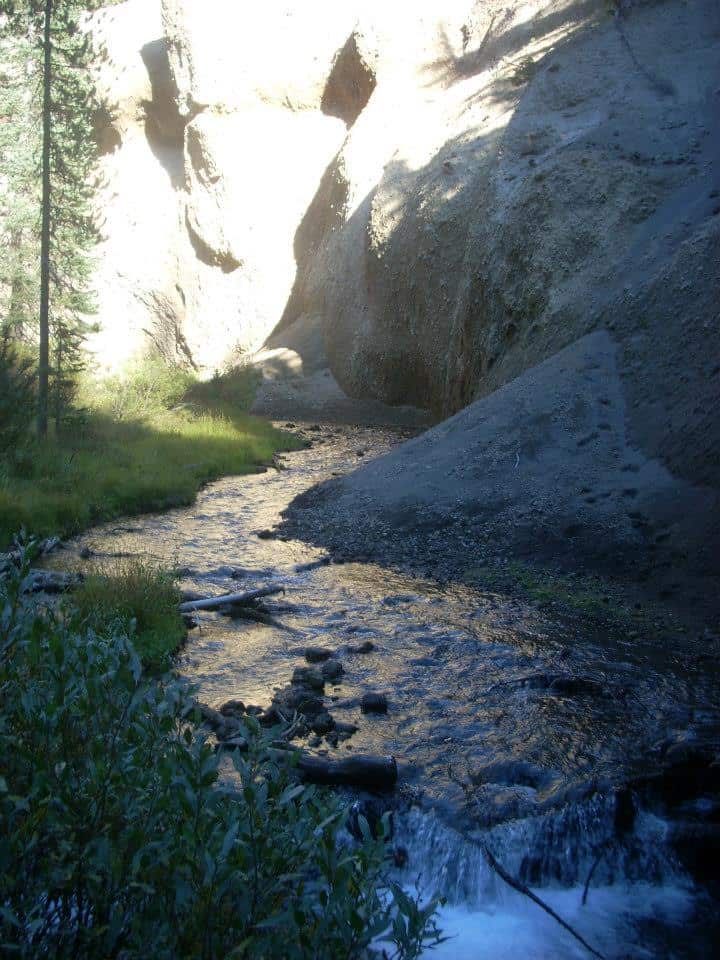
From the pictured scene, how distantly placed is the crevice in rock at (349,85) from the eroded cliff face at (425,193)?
13cm

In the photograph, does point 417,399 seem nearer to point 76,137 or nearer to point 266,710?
point 76,137

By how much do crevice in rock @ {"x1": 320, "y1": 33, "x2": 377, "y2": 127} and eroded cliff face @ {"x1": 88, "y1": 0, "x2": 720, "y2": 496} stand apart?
0.43 feet

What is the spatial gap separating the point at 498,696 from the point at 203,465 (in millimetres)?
12500

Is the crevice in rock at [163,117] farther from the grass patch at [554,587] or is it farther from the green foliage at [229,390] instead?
the grass patch at [554,587]

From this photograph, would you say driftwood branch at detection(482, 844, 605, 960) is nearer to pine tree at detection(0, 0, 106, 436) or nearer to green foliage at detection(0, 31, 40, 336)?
pine tree at detection(0, 0, 106, 436)

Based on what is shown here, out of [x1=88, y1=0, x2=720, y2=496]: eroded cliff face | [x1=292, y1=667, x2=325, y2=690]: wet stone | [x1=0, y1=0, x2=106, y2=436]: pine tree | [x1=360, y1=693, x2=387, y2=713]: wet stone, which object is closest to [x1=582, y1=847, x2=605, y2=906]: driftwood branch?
[x1=360, y1=693, x2=387, y2=713]: wet stone

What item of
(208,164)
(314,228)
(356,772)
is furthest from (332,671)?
(208,164)

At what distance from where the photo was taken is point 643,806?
242 inches

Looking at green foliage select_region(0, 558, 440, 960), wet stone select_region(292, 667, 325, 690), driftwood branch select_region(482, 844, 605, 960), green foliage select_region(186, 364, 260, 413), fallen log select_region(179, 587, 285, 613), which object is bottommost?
driftwood branch select_region(482, 844, 605, 960)

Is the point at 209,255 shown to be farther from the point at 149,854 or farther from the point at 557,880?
the point at 149,854

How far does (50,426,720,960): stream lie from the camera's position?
5.52m

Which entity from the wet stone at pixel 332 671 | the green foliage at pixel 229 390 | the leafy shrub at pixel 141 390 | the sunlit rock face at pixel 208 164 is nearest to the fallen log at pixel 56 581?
the wet stone at pixel 332 671

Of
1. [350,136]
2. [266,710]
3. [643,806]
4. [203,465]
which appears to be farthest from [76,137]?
[643,806]

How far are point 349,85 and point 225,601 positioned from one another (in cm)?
3267
